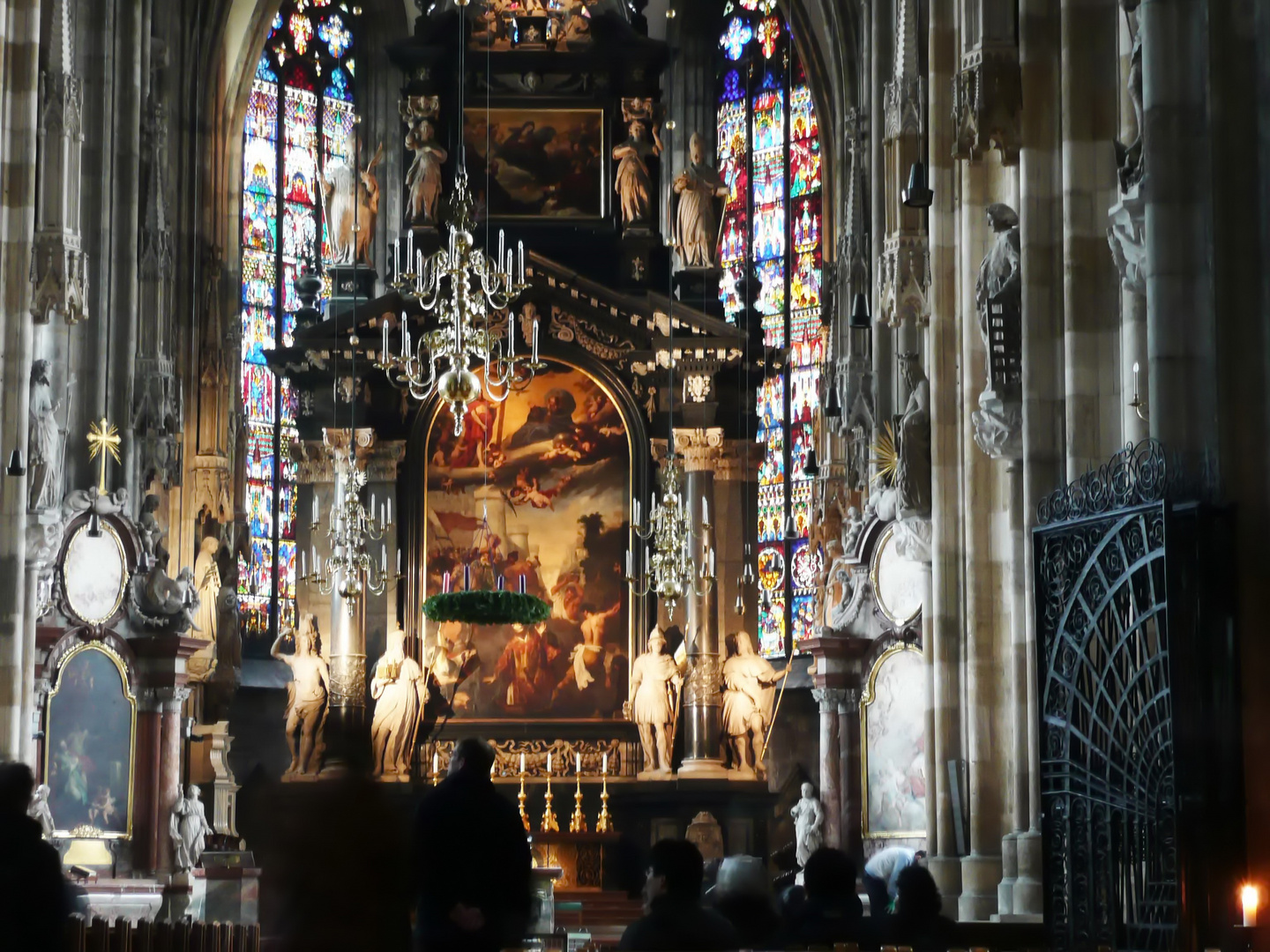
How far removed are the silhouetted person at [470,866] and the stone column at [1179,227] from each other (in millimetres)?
3907

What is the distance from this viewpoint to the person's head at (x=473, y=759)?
853 centimetres

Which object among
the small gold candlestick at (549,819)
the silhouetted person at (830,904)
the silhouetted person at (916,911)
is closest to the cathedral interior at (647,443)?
the small gold candlestick at (549,819)

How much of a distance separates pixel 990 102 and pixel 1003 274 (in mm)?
1136

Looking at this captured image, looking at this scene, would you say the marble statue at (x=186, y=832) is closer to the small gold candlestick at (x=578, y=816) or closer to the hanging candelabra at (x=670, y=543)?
the small gold candlestick at (x=578, y=816)

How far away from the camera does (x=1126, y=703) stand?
10.1 metres

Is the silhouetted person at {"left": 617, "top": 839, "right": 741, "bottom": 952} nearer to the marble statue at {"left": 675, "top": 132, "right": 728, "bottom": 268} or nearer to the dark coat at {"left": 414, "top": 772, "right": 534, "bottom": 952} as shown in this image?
the dark coat at {"left": 414, "top": 772, "right": 534, "bottom": 952}

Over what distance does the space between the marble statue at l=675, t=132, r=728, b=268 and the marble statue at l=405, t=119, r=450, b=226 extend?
3.45m

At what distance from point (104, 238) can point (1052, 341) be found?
51.0ft

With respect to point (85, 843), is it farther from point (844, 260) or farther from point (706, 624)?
point (844, 260)

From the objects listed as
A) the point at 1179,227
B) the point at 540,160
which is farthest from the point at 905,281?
the point at 540,160

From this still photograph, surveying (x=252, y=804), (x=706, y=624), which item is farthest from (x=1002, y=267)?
(x=706, y=624)

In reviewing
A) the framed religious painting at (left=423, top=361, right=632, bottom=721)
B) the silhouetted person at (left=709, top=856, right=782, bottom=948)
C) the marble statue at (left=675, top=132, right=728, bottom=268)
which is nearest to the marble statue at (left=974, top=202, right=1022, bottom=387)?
the silhouetted person at (left=709, top=856, right=782, bottom=948)

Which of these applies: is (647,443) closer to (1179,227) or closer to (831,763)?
(831,763)

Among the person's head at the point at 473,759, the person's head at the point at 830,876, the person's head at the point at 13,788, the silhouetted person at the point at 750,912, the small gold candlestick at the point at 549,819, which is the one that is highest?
the person's head at the point at 473,759
